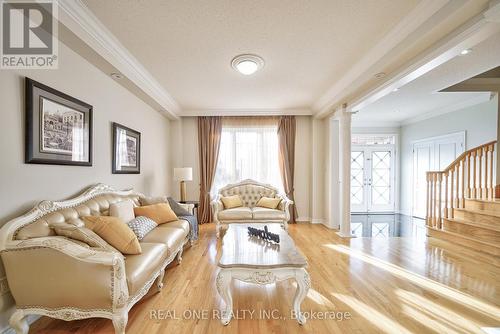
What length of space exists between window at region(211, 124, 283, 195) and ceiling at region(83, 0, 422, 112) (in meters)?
1.69

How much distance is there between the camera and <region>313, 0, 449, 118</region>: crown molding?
6.22 ft

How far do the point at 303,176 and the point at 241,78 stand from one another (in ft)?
9.53

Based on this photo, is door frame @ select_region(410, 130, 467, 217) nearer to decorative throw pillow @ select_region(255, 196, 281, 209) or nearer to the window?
the window

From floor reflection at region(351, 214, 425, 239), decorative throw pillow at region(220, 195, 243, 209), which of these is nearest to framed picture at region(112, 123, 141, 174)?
decorative throw pillow at region(220, 195, 243, 209)

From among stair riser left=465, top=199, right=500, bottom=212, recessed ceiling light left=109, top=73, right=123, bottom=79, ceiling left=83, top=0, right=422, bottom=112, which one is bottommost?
stair riser left=465, top=199, right=500, bottom=212

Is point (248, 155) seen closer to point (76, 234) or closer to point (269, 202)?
point (269, 202)

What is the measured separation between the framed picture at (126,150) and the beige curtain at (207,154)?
1716 mm

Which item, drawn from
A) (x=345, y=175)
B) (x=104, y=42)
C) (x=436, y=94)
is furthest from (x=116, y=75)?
(x=436, y=94)

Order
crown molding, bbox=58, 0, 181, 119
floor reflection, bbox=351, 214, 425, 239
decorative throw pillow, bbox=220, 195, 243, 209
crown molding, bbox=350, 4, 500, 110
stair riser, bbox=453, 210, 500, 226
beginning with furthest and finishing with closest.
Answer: decorative throw pillow, bbox=220, 195, 243, 209 < floor reflection, bbox=351, 214, 425, 239 < stair riser, bbox=453, 210, 500, 226 < crown molding, bbox=58, 0, 181, 119 < crown molding, bbox=350, 4, 500, 110

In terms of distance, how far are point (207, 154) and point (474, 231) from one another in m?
5.15

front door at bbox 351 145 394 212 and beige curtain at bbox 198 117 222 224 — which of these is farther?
front door at bbox 351 145 394 212

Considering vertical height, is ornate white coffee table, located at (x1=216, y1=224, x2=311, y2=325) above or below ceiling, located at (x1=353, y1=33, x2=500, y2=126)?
below

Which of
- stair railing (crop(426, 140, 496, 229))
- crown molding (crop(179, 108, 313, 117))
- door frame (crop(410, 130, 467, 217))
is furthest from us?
crown molding (crop(179, 108, 313, 117))

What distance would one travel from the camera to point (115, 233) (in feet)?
6.45
